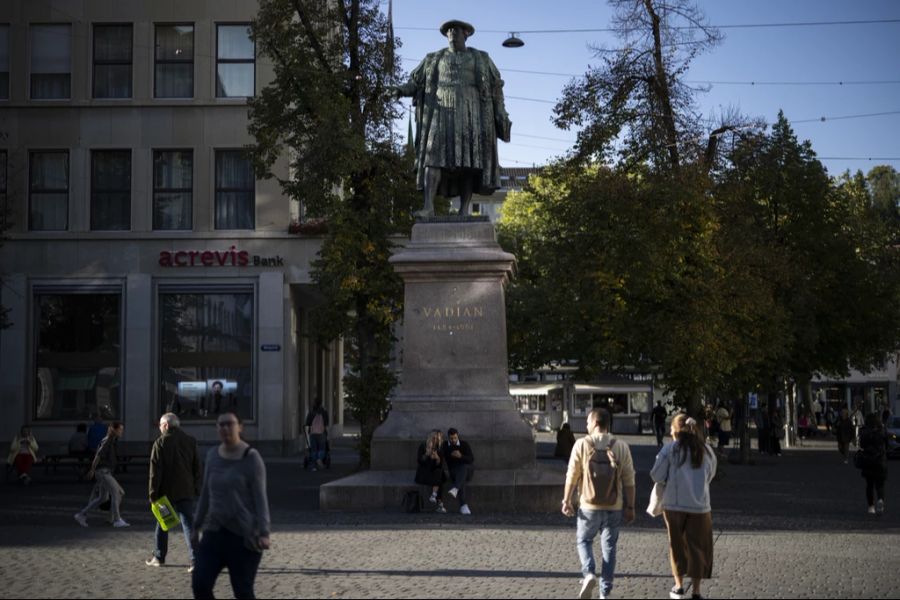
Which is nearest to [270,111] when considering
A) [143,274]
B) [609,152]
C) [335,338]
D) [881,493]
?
[335,338]

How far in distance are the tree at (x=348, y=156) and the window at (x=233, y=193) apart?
10991 millimetres

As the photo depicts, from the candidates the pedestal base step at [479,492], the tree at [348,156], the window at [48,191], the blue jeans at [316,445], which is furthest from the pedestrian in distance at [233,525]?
the window at [48,191]

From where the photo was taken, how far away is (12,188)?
39844mm

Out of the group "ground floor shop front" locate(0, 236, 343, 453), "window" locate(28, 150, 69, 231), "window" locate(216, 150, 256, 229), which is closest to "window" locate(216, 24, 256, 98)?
"window" locate(216, 150, 256, 229)

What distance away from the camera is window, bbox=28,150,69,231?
132ft

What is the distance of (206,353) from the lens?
130 feet

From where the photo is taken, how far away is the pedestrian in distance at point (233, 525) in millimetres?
8086

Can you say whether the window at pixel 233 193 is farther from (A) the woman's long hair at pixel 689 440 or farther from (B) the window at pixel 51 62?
(A) the woman's long hair at pixel 689 440

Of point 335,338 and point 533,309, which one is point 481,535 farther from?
point 533,309

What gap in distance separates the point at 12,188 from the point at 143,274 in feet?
16.4

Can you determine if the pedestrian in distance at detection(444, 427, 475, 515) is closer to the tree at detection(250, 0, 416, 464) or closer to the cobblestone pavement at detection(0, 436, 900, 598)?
the cobblestone pavement at detection(0, 436, 900, 598)

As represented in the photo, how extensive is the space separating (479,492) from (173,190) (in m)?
25.0

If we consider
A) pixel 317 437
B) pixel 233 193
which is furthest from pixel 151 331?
pixel 317 437

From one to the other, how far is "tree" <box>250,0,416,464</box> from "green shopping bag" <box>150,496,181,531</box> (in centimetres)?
1519
